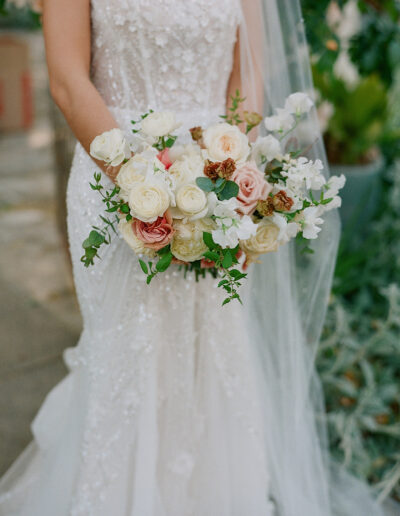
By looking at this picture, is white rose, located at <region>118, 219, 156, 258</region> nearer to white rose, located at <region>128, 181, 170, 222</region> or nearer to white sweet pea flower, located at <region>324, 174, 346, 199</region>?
white rose, located at <region>128, 181, 170, 222</region>

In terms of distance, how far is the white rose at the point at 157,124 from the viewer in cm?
132

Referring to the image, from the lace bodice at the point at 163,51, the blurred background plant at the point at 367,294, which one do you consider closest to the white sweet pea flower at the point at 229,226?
the lace bodice at the point at 163,51

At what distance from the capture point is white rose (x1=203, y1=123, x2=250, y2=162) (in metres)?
1.34

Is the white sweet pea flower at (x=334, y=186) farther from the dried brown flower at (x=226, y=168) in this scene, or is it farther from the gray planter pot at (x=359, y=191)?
the gray planter pot at (x=359, y=191)

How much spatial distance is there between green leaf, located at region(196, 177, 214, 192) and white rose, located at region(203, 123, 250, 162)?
0.32ft

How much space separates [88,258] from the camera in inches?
51.5

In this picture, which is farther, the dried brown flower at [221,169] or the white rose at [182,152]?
the white rose at [182,152]

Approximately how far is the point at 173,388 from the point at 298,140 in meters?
0.94

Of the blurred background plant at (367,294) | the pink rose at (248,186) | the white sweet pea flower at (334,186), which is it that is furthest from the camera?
the blurred background plant at (367,294)

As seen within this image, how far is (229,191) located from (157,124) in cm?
25

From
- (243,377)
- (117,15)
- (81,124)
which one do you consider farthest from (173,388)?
(117,15)

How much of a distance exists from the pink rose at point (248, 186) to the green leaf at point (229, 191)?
3 cm

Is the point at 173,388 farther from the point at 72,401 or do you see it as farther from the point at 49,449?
the point at 49,449

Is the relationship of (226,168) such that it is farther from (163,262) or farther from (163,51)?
(163,51)
